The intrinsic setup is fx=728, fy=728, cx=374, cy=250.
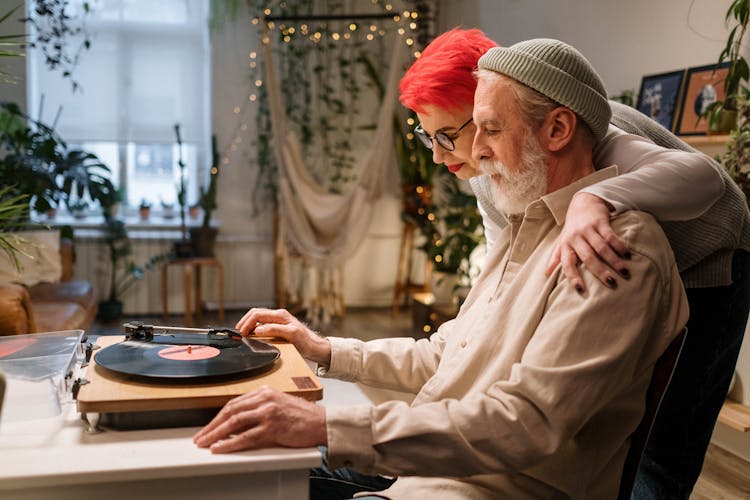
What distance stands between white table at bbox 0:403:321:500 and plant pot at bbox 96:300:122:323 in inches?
189

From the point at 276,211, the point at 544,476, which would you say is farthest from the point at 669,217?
the point at 276,211

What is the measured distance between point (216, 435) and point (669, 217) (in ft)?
2.49

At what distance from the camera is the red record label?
1.12 m

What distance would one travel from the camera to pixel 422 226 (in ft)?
18.2

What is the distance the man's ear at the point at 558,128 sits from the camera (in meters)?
1.18

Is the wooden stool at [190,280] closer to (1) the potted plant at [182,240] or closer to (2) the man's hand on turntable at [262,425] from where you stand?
(1) the potted plant at [182,240]

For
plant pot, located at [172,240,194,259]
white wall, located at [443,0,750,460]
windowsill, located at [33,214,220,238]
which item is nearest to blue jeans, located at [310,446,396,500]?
white wall, located at [443,0,750,460]

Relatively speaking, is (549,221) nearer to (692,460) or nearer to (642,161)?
(642,161)

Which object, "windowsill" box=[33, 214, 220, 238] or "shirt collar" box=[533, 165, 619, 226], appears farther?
"windowsill" box=[33, 214, 220, 238]

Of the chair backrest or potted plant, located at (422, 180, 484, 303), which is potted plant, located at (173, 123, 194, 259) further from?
the chair backrest

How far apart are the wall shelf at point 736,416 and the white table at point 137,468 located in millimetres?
2379

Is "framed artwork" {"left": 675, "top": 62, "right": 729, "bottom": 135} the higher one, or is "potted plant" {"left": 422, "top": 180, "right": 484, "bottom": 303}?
"framed artwork" {"left": 675, "top": 62, "right": 729, "bottom": 135}

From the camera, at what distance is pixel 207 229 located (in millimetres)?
5594

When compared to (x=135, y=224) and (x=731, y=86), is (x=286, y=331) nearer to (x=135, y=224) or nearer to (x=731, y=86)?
(x=731, y=86)
